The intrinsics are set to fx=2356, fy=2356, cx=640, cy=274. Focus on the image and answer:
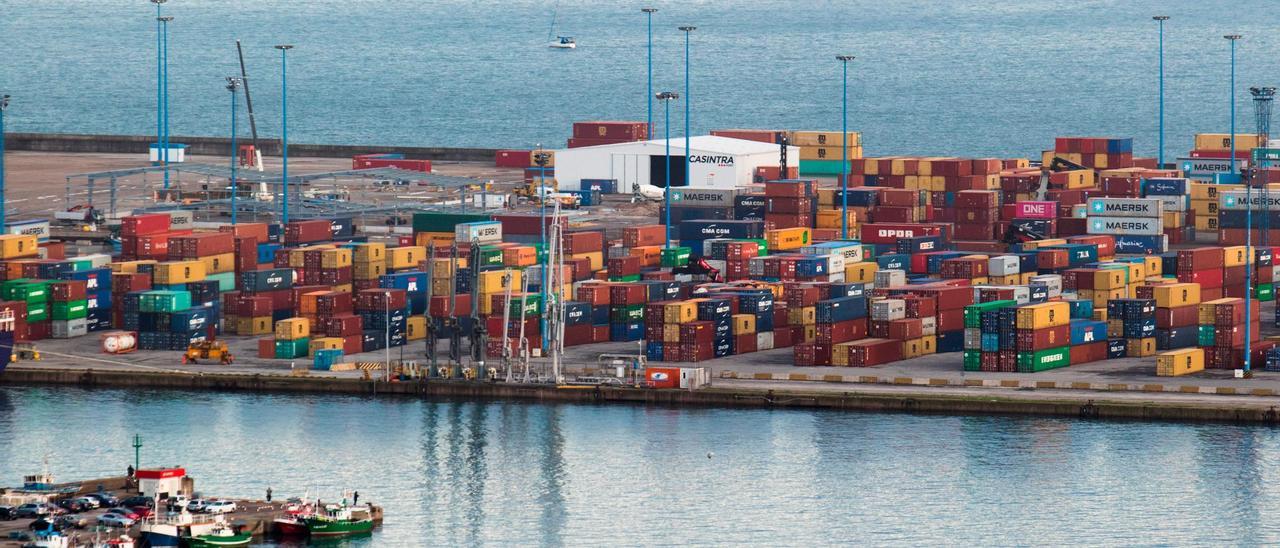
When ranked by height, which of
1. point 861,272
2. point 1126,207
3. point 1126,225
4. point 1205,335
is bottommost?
point 1205,335

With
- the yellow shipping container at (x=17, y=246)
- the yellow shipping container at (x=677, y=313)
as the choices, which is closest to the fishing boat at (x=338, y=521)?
the yellow shipping container at (x=677, y=313)

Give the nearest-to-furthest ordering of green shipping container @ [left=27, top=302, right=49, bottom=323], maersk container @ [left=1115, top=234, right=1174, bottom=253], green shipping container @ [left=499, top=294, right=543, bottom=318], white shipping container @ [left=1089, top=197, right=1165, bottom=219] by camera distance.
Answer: green shipping container @ [left=499, top=294, right=543, bottom=318] → green shipping container @ [left=27, top=302, right=49, bottom=323] → maersk container @ [left=1115, top=234, right=1174, bottom=253] → white shipping container @ [left=1089, top=197, right=1165, bottom=219]

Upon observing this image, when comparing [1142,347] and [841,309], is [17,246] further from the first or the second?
[1142,347]

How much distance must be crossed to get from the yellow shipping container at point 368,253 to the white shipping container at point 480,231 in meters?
8.24

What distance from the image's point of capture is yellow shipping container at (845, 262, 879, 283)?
106 meters

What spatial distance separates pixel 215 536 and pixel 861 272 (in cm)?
4592

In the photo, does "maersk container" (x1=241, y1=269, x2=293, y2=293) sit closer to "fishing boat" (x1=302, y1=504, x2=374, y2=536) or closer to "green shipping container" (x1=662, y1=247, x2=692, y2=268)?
"green shipping container" (x1=662, y1=247, x2=692, y2=268)

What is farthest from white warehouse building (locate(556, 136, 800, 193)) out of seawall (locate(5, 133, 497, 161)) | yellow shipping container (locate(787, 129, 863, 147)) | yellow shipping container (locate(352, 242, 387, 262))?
yellow shipping container (locate(352, 242, 387, 262))

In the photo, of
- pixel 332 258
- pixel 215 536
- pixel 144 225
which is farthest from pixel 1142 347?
pixel 144 225

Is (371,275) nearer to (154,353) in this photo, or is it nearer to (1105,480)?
(154,353)

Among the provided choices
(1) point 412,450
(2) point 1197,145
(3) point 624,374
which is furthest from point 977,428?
(2) point 1197,145

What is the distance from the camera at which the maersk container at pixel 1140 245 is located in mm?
118812

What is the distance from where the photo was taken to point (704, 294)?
98438mm

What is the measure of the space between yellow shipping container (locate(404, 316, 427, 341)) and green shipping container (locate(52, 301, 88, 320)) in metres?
14.4
